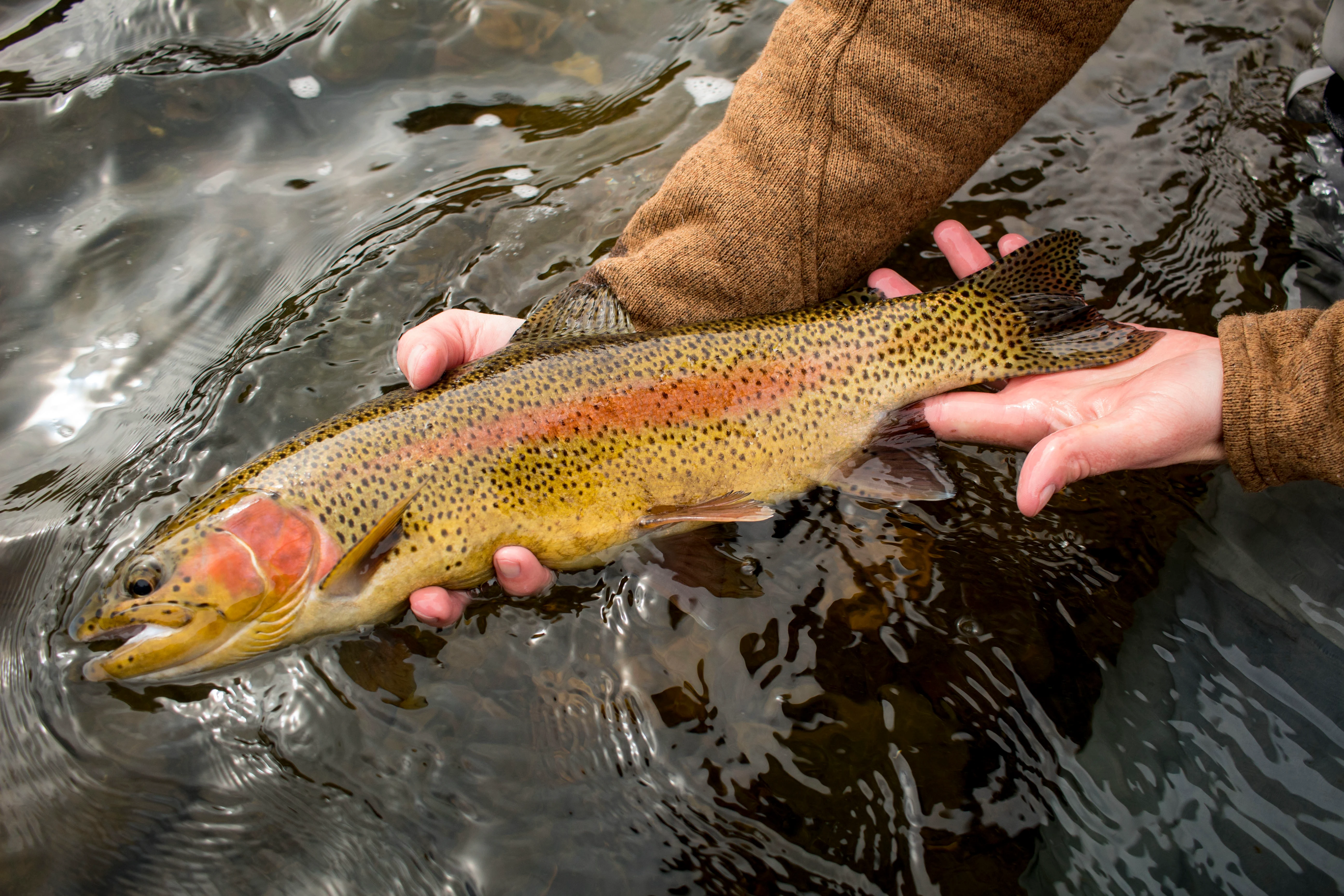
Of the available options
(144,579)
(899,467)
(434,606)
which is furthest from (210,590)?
(899,467)

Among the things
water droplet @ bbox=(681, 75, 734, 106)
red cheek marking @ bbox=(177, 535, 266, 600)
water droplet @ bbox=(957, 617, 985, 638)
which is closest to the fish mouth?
red cheek marking @ bbox=(177, 535, 266, 600)

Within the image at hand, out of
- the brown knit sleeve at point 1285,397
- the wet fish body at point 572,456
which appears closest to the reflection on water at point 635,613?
the wet fish body at point 572,456

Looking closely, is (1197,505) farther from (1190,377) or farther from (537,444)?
(537,444)

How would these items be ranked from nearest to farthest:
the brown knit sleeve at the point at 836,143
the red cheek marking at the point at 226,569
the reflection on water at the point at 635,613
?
the reflection on water at the point at 635,613 → the red cheek marking at the point at 226,569 → the brown knit sleeve at the point at 836,143

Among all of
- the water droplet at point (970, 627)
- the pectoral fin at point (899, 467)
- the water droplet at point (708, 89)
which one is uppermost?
the water droplet at point (708, 89)

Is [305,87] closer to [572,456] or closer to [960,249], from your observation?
[572,456]

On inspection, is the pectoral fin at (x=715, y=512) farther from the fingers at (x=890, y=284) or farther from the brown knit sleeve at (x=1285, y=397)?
the brown knit sleeve at (x=1285, y=397)
